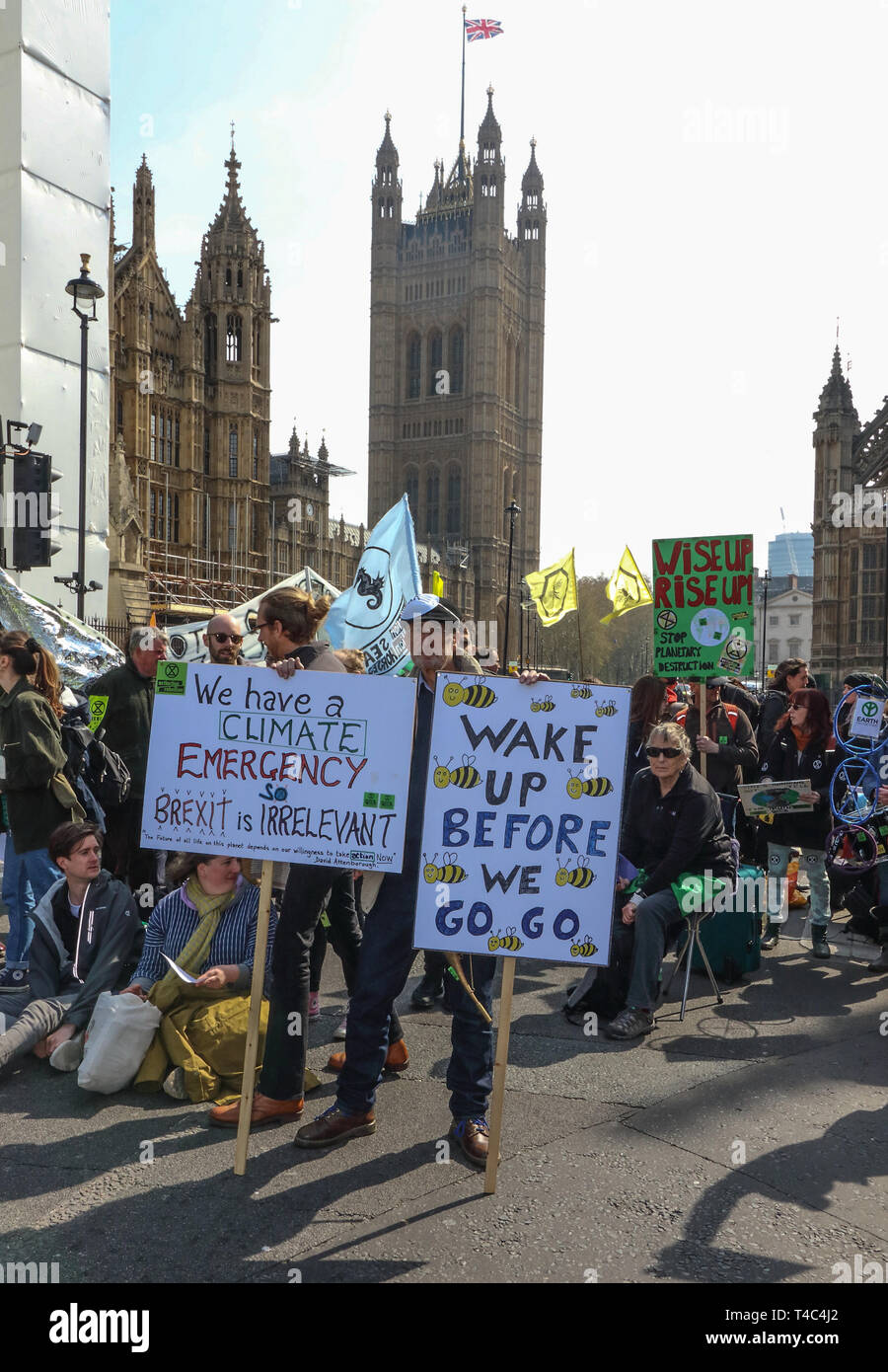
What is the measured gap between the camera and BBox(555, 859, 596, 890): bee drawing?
3783 mm

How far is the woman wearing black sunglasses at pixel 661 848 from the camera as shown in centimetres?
536

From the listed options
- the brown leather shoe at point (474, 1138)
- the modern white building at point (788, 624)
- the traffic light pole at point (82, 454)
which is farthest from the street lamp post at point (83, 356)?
the modern white building at point (788, 624)

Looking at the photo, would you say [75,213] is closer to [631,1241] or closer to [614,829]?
[614,829]


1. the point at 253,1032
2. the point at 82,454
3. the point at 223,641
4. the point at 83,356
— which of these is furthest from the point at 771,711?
the point at 83,356

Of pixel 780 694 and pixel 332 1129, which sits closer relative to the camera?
pixel 332 1129

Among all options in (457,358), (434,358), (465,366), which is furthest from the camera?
(434,358)

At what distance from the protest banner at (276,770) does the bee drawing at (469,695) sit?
139 millimetres

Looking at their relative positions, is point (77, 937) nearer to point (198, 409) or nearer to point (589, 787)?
point (589, 787)

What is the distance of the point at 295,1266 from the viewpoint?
3.05 metres

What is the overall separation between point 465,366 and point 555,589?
75.3 m

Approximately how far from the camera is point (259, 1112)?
13.2 ft

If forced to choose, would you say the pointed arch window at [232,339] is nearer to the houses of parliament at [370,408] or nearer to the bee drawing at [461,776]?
the houses of parliament at [370,408]
